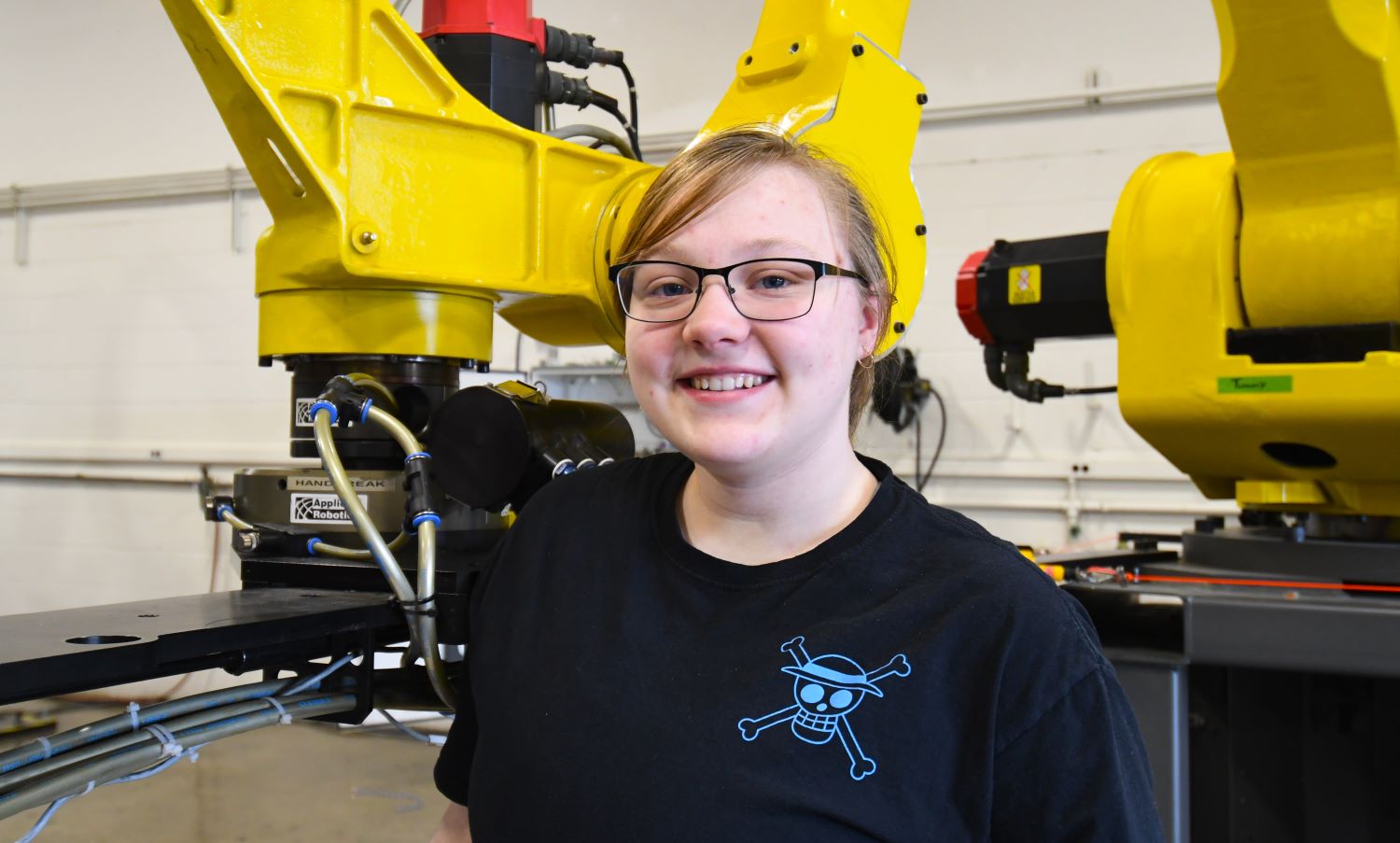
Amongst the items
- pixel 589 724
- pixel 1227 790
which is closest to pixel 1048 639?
pixel 589 724

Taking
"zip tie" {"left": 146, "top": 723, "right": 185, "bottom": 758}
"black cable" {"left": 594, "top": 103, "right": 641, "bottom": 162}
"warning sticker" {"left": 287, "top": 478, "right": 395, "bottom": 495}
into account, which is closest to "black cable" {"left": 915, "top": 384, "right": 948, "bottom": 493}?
"black cable" {"left": 594, "top": 103, "right": 641, "bottom": 162}

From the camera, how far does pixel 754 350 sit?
2.81ft

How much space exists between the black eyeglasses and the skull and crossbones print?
28cm

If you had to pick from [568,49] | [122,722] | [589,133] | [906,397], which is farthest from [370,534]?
[906,397]

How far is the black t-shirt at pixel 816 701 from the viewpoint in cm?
75

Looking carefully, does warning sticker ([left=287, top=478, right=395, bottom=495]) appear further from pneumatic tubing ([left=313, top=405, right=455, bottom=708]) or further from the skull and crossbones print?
the skull and crossbones print

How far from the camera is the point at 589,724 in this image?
85 cm

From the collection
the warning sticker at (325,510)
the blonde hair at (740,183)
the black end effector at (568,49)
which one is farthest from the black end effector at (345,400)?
the black end effector at (568,49)

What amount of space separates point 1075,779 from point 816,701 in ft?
0.62

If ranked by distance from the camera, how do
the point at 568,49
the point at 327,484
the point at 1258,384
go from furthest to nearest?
the point at 568,49
the point at 1258,384
the point at 327,484

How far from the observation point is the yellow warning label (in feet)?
5.14

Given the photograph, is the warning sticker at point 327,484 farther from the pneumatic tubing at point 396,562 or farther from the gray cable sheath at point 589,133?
the gray cable sheath at point 589,133

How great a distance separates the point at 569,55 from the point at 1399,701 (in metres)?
1.38

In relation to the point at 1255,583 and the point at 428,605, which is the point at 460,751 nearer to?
the point at 428,605
